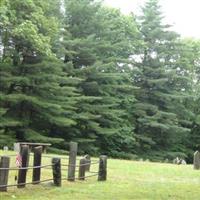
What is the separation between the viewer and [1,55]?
3794cm

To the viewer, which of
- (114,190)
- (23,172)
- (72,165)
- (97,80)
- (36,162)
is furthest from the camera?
(97,80)

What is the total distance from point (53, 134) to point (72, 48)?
22.2 ft

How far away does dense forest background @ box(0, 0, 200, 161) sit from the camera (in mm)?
35188

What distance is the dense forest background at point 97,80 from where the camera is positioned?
3519cm

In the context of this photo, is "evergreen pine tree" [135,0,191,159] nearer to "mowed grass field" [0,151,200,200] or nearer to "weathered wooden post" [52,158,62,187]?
"mowed grass field" [0,151,200,200]

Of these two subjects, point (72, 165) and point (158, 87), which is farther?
point (158, 87)

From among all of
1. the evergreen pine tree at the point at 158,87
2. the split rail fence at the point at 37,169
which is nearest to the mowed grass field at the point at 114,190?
the split rail fence at the point at 37,169

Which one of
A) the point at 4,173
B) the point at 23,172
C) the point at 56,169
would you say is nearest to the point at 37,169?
the point at 56,169

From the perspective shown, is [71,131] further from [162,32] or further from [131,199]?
[131,199]

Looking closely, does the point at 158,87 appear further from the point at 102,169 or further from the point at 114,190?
the point at 114,190

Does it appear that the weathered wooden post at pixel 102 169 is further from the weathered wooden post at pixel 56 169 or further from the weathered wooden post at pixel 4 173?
the weathered wooden post at pixel 4 173

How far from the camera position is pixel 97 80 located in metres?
42.5

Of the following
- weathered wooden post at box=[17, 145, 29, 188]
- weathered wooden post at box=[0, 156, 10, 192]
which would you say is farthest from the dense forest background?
weathered wooden post at box=[0, 156, 10, 192]

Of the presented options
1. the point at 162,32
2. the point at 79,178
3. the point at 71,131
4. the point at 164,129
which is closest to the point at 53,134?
the point at 71,131
